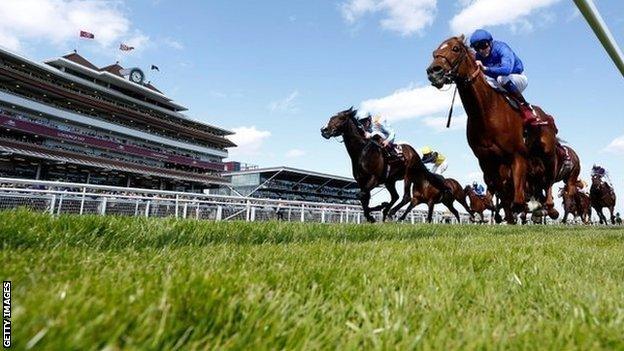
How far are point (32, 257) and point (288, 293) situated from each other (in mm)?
1224

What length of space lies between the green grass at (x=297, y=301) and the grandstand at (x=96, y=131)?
56.1 metres

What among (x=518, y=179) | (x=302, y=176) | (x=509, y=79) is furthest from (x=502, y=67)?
(x=302, y=176)

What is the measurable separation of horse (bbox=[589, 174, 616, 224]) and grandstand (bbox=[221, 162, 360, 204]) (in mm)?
47150

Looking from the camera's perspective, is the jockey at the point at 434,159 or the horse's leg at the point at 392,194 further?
the jockey at the point at 434,159

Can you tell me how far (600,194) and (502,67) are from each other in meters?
21.5

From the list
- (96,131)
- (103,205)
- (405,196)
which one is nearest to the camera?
(103,205)

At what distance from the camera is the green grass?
1.02m

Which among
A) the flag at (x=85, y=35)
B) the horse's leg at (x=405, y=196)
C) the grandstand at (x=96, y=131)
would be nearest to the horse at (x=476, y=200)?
the horse's leg at (x=405, y=196)

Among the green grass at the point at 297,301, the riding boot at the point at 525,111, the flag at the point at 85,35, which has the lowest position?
the green grass at the point at 297,301

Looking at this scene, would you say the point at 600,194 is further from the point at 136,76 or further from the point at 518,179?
the point at 136,76

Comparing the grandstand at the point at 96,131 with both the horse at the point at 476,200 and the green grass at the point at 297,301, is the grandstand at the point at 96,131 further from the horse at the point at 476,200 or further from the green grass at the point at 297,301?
the green grass at the point at 297,301

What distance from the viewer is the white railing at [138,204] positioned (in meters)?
11.1

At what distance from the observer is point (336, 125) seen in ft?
40.1

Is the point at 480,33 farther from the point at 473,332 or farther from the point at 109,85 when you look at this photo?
the point at 109,85
